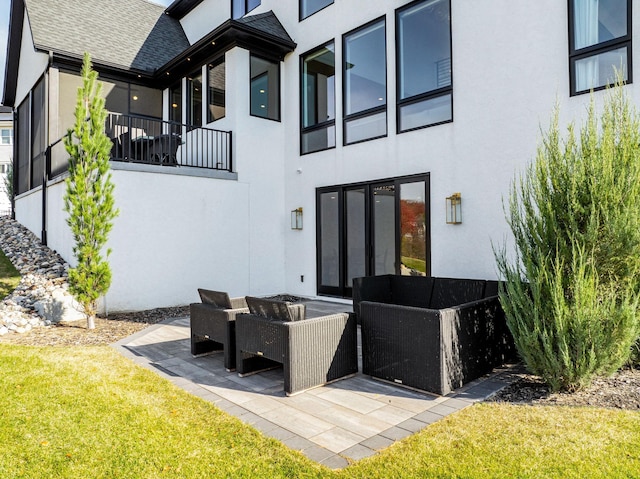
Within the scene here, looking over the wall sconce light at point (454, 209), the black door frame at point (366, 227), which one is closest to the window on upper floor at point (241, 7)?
the black door frame at point (366, 227)

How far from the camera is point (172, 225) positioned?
9125mm

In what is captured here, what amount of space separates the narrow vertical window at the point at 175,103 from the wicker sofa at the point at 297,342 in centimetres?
949

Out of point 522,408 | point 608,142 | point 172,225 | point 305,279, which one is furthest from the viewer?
point 305,279

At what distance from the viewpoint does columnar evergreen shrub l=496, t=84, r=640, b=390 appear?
3859 mm

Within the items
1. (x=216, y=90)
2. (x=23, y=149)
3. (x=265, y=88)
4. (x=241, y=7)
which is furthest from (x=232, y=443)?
(x=23, y=149)

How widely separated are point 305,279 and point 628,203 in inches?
284

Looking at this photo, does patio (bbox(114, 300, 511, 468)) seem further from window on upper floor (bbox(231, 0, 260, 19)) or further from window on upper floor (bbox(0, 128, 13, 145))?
window on upper floor (bbox(0, 128, 13, 145))

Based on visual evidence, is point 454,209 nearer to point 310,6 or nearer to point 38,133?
point 310,6

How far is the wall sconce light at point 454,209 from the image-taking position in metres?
7.25

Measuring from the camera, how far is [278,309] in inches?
170

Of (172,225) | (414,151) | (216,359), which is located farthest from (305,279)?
(216,359)

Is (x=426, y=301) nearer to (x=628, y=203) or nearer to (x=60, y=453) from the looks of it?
(x=628, y=203)

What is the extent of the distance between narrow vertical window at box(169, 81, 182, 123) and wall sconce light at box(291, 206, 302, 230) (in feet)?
16.0

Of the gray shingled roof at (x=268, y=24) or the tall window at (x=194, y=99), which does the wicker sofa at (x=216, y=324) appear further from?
the tall window at (x=194, y=99)
